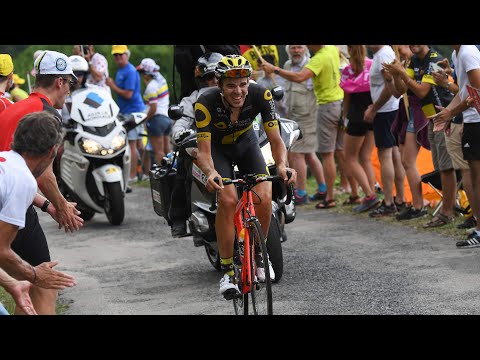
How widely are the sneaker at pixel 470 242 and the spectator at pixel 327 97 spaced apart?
392 cm

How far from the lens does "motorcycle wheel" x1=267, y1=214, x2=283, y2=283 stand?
9.48 m

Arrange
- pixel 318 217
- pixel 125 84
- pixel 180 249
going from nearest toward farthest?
pixel 180 249 < pixel 318 217 < pixel 125 84

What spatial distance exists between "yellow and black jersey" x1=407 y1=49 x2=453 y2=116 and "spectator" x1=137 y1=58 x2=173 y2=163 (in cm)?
742

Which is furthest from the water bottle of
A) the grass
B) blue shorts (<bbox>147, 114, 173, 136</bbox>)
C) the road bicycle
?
blue shorts (<bbox>147, 114, 173, 136</bbox>)

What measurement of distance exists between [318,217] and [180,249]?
2.31m

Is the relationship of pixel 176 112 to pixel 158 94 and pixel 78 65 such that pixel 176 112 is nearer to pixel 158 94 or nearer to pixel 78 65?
pixel 78 65

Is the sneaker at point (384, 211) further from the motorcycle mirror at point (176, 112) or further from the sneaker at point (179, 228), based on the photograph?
the motorcycle mirror at point (176, 112)

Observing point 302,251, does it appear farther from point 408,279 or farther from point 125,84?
point 125,84

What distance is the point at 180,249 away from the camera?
1216 cm

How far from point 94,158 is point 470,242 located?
17.1ft

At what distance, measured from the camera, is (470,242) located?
35.0 feet

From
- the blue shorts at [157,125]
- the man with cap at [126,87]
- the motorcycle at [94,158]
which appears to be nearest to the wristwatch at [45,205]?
the motorcycle at [94,158]

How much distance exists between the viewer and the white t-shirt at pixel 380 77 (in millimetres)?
13195
